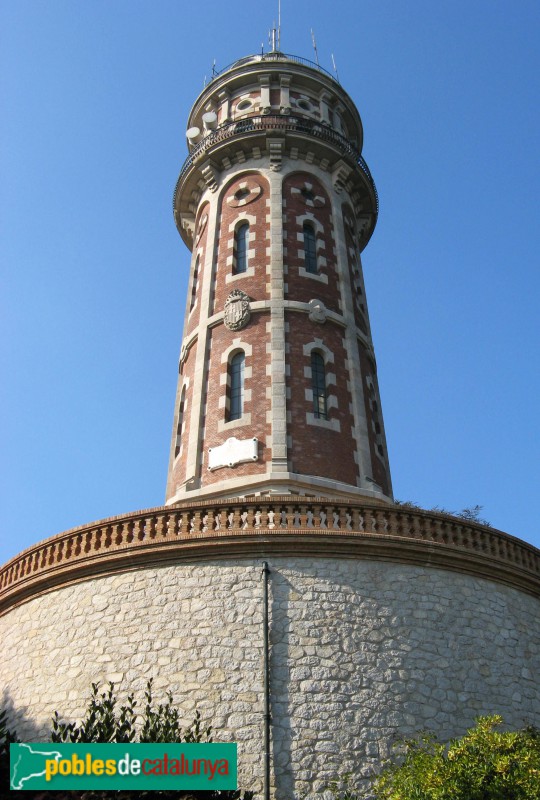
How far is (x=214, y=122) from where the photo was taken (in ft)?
95.5

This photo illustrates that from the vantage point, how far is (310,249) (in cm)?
2550

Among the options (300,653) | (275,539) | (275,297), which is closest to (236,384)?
(275,297)

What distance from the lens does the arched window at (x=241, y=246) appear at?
2508 cm

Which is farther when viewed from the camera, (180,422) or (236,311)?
(180,422)

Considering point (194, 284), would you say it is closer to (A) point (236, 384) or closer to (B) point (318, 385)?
(A) point (236, 384)

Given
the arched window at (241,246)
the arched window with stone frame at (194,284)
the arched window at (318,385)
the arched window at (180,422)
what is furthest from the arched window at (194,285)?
the arched window at (318,385)

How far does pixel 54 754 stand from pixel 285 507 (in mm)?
5644

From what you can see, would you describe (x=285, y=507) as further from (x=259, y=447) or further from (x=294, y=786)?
(x=259, y=447)

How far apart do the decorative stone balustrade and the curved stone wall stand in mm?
196

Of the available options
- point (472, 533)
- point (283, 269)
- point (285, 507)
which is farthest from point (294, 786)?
point (283, 269)

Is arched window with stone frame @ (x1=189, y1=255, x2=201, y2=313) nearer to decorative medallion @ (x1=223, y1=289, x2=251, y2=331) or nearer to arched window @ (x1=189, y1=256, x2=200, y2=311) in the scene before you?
arched window @ (x1=189, y1=256, x2=200, y2=311)

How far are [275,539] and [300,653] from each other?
188 cm

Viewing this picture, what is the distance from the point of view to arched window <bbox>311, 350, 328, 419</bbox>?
22.0 metres

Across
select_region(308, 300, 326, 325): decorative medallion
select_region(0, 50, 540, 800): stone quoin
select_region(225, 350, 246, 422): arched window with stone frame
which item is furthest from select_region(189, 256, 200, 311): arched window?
select_region(0, 50, 540, 800): stone quoin
